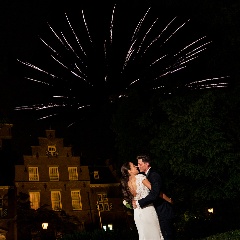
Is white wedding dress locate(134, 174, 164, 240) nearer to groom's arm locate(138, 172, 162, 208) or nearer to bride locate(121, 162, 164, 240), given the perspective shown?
bride locate(121, 162, 164, 240)

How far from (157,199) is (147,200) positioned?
53cm

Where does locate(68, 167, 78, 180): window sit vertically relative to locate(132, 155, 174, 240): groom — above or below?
above

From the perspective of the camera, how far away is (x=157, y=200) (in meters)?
7.56

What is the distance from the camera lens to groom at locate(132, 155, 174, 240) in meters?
6.96

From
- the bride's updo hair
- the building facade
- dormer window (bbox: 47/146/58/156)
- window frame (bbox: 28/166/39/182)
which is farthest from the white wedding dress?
dormer window (bbox: 47/146/58/156)

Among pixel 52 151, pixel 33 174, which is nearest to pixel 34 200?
pixel 33 174

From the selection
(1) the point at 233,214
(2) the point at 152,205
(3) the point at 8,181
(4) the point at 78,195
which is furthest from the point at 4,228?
(2) the point at 152,205

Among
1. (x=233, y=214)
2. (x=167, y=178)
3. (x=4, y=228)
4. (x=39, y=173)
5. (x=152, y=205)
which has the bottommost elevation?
(x=152, y=205)

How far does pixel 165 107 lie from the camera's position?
1939cm

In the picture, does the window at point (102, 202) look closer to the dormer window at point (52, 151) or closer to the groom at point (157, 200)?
the dormer window at point (52, 151)

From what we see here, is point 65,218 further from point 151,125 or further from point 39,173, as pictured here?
point 151,125

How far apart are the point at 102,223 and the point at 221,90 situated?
74.5 feet

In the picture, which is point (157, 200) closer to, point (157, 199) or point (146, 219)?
point (157, 199)

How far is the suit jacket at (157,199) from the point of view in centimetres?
693
